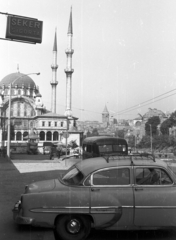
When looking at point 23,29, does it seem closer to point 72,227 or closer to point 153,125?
point 72,227

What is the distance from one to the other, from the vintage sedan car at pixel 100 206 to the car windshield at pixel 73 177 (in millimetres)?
96

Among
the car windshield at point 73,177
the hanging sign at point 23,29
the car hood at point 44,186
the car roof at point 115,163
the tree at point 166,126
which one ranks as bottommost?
the car hood at point 44,186

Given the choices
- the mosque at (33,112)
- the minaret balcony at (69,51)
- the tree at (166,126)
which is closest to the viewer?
the minaret balcony at (69,51)

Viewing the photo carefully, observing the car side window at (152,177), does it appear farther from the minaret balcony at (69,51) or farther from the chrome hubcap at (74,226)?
the minaret balcony at (69,51)

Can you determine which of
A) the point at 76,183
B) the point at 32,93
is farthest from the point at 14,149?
the point at 32,93

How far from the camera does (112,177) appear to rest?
4.72 metres

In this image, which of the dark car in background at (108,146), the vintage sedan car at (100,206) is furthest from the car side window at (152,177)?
the dark car in background at (108,146)

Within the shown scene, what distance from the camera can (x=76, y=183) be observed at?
4754 millimetres

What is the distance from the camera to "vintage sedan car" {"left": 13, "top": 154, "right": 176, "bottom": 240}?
14.7 ft

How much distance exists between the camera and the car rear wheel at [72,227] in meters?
4.51

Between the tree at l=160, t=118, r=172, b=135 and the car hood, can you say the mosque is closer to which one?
the tree at l=160, t=118, r=172, b=135

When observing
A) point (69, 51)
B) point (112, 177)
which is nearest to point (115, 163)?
point (112, 177)

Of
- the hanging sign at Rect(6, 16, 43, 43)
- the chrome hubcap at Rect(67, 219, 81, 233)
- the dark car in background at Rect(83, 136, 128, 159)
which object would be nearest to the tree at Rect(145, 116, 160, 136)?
the dark car in background at Rect(83, 136, 128, 159)

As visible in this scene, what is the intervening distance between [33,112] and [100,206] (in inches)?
3607
